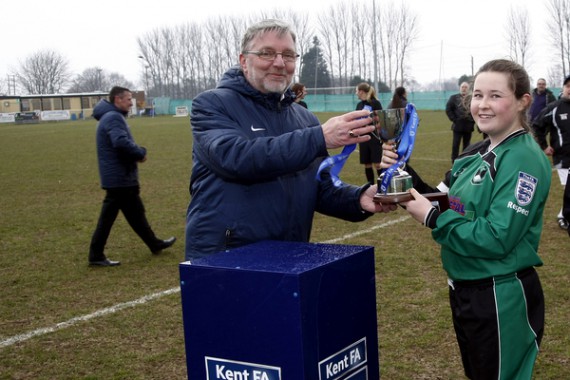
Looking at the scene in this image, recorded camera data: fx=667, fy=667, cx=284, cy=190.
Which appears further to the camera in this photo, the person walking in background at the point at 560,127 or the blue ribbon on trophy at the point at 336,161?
the person walking in background at the point at 560,127

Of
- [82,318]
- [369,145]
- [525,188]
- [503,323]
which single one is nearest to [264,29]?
[525,188]

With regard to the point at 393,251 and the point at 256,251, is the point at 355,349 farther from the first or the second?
the point at 393,251

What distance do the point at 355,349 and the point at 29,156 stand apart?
68.0ft

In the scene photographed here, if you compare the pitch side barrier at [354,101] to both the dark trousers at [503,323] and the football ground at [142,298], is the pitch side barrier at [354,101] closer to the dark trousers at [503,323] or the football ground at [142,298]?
the football ground at [142,298]

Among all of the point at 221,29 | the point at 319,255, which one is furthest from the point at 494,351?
the point at 221,29

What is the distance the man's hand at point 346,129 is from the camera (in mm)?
2309

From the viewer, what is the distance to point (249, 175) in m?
2.38

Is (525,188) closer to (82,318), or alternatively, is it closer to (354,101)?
(82,318)

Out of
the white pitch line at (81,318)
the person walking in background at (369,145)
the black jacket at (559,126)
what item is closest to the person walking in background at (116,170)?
the white pitch line at (81,318)

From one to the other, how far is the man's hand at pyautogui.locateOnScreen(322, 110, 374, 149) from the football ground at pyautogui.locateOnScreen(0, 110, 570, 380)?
2266 millimetres

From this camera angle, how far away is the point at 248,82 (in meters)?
2.74

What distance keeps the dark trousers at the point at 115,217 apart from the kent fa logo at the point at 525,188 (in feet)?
18.5

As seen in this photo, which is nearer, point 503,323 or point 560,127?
point 503,323

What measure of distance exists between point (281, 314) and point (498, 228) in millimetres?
900
